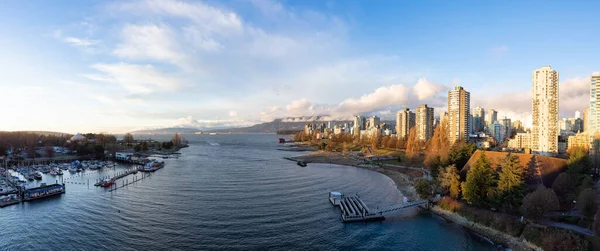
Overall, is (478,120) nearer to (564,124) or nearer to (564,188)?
(564,124)

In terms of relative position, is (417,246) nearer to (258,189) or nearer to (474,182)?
(474,182)

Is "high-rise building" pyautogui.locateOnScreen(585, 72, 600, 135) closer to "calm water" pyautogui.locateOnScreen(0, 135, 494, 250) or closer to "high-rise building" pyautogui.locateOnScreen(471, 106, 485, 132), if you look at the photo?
"calm water" pyautogui.locateOnScreen(0, 135, 494, 250)

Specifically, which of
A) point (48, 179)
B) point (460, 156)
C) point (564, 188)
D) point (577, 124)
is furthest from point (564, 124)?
point (48, 179)

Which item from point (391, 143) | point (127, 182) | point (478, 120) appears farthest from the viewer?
point (478, 120)

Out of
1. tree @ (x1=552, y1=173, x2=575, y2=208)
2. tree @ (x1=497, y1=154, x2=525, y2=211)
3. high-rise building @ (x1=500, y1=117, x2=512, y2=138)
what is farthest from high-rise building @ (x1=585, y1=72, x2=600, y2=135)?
high-rise building @ (x1=500, y1=117, x2=512, y2=138)

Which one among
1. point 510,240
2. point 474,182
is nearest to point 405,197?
point 474,182

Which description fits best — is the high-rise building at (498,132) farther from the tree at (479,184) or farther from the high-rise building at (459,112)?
the tree at (479,184)

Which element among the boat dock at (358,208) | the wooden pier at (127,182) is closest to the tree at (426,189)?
the boat dock at (358,208)
